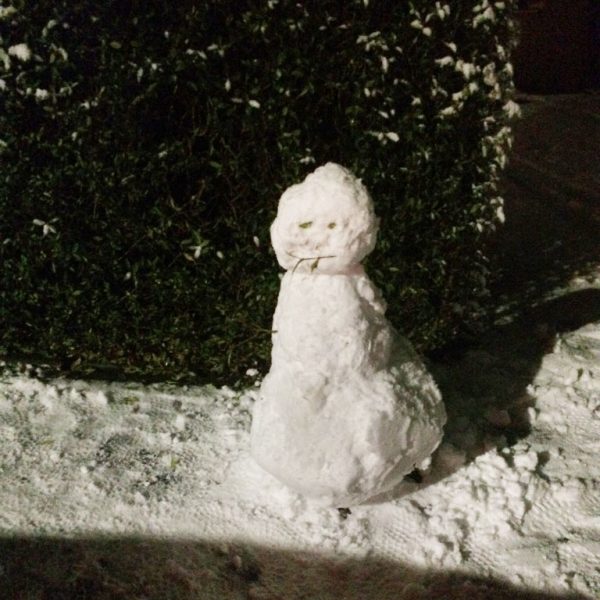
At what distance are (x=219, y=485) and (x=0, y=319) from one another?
1.49m

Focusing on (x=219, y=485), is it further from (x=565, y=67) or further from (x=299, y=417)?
(x=565, y=67)

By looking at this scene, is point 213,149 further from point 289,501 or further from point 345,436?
point 289,501

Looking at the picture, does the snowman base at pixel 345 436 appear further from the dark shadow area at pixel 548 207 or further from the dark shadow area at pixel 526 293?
the dark shadow area at pixel 548 207

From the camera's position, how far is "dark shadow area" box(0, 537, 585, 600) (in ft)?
8.41

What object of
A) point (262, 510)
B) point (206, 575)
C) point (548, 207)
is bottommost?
point (206, 575)

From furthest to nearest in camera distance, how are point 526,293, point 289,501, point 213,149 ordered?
point 526,293
point 213,149
point 289,501

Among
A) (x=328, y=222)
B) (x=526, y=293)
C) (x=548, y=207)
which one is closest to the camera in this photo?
(x=328, y=222)

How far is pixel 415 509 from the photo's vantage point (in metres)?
2.83

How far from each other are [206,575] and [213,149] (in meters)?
1.84

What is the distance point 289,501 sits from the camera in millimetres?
2859

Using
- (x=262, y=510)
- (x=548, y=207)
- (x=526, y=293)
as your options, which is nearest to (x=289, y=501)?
(x=262, y=510)

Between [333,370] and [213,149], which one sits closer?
[333,370]

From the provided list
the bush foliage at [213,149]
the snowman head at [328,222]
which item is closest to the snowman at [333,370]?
the snowman head at [328,222]

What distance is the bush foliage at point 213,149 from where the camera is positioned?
292 centimetres
